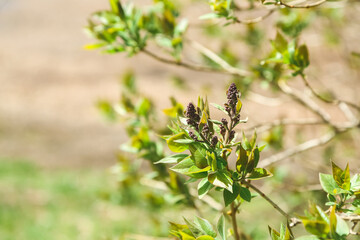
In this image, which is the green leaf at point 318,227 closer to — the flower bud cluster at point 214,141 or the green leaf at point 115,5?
the flower bud cluster at point 214,141

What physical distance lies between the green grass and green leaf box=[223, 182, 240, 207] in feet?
6.69

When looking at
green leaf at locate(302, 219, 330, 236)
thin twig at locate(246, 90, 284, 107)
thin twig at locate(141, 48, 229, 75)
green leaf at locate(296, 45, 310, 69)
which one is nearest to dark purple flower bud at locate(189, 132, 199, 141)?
green leaf at locate(302, 219, 330, 236)

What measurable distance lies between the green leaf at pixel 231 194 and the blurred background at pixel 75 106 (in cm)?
161

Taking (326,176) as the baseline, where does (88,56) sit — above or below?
below

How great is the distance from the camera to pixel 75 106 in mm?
9320

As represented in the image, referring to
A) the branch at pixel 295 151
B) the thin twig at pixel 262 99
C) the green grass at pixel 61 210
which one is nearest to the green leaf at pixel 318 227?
the branch at pixel 295 151

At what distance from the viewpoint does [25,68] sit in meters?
10.6

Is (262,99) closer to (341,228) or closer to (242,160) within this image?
(242,160)

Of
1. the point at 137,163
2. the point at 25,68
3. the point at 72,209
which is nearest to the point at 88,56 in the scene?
the point at 25,68

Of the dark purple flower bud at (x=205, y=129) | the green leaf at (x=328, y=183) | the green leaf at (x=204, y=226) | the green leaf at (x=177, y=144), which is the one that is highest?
the dark purple flower bud at (x=205, y=129)

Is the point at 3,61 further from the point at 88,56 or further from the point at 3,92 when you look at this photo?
the point at 88,56

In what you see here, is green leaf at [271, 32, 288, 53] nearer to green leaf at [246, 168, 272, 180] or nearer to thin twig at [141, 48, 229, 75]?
thin twig at [141, 48, 229, 75]

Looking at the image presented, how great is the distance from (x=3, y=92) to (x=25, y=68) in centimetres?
112

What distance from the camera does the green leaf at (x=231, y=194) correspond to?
857mm
